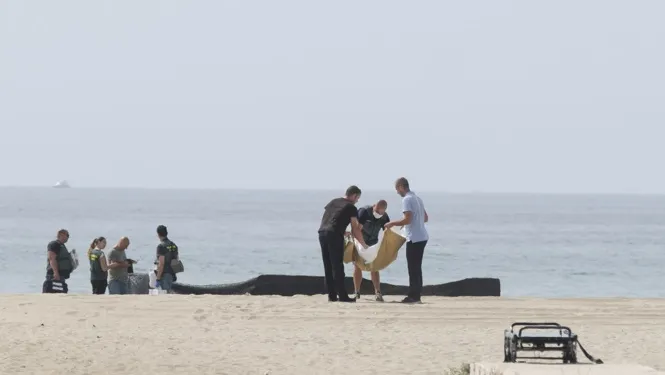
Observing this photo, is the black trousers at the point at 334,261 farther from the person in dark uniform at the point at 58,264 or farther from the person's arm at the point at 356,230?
the person in dark uniform at the point at 58,264

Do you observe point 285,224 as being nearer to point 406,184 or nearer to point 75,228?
point 75,228

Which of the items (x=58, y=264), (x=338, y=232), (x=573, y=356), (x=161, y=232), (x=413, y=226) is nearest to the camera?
(x=573, y=356)

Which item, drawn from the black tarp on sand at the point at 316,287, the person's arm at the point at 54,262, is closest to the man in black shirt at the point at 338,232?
the black tarp on sand at the point at 316,287

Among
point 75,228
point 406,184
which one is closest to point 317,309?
point 406,184

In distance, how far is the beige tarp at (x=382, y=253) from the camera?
59.5ft

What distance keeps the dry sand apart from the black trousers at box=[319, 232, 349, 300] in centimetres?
25

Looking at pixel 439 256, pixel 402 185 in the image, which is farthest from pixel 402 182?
pixel 439 256

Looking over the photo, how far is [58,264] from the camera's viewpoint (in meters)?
19.8

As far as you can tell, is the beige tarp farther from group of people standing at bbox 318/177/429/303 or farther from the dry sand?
the dry sand

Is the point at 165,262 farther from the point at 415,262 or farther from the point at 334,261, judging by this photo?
the point at 415,262

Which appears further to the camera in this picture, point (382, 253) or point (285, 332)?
point (382, 253)

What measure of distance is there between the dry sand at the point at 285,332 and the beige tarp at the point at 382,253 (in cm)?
52

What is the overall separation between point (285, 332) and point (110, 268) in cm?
562

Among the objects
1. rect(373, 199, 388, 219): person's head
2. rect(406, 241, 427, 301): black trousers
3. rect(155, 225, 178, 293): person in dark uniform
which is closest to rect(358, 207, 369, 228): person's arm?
rect(373, 199, 388, 219): person's head
